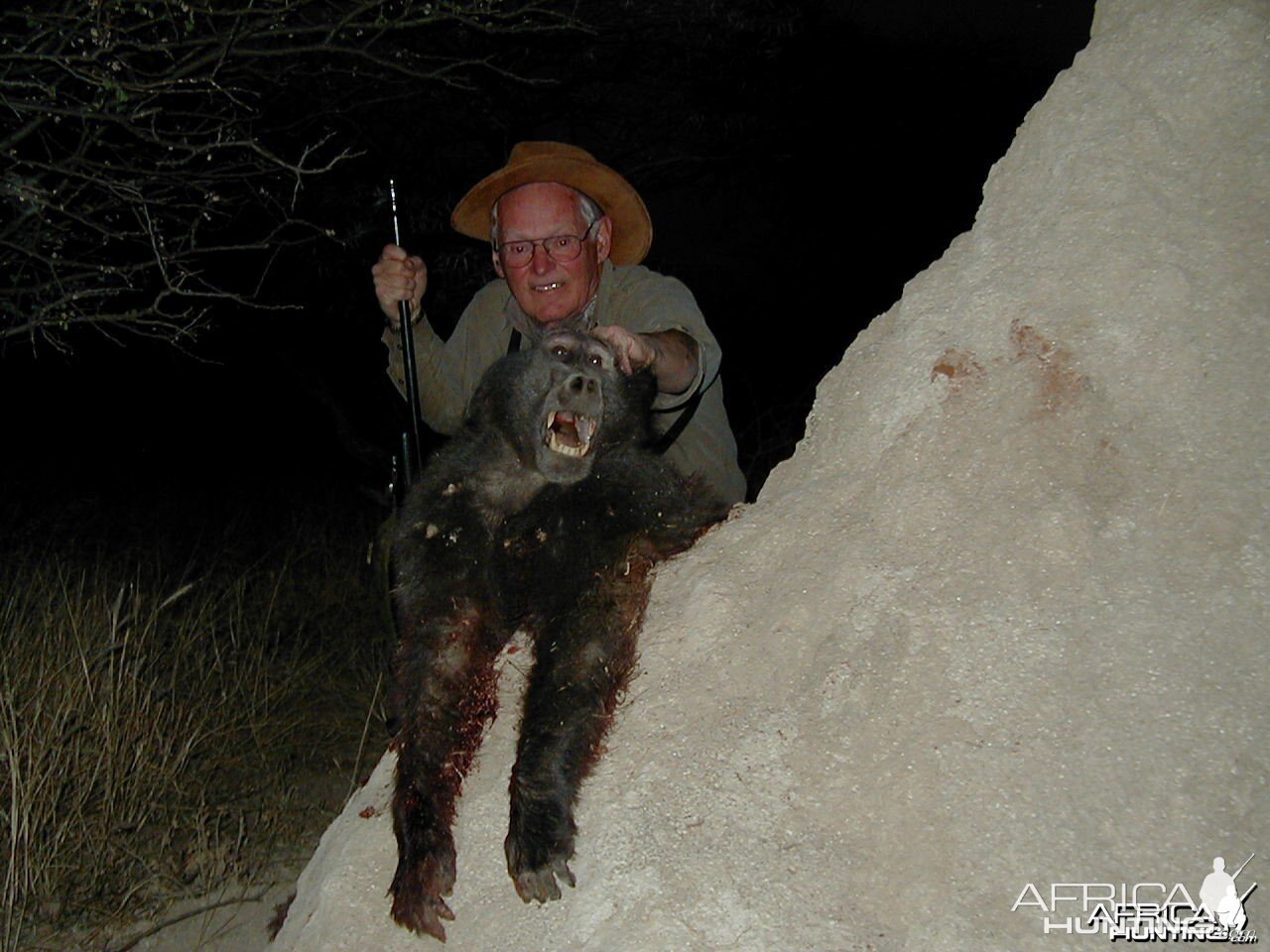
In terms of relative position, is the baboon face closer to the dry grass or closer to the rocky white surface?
the rocky white surface

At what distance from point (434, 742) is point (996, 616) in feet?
4.43

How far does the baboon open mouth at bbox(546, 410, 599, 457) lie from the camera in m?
2.75

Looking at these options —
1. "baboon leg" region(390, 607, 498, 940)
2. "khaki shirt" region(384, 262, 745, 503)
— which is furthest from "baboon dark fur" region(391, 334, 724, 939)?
"khaki shirt" region(384, 262, 745, 503)

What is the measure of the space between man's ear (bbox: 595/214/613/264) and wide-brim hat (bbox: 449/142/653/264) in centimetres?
2

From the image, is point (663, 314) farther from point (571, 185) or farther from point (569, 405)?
point (569, 405)

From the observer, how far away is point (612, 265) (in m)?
4.16

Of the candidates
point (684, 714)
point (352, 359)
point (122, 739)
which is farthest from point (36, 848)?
point (352, 359)

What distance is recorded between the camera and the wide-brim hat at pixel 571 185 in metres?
3.83

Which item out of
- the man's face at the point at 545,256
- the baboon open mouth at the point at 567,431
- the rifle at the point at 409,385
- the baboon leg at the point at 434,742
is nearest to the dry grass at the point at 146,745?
the rifle at the point at 409,385

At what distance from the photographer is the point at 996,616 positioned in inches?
77.4

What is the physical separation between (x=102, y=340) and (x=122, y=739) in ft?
25.6

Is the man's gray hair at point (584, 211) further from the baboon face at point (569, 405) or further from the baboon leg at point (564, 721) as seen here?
the baboon leg at point (564, 721)

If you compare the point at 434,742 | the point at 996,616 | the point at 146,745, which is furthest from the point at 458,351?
the point at 996,616

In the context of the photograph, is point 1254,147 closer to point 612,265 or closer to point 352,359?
point 612,265
